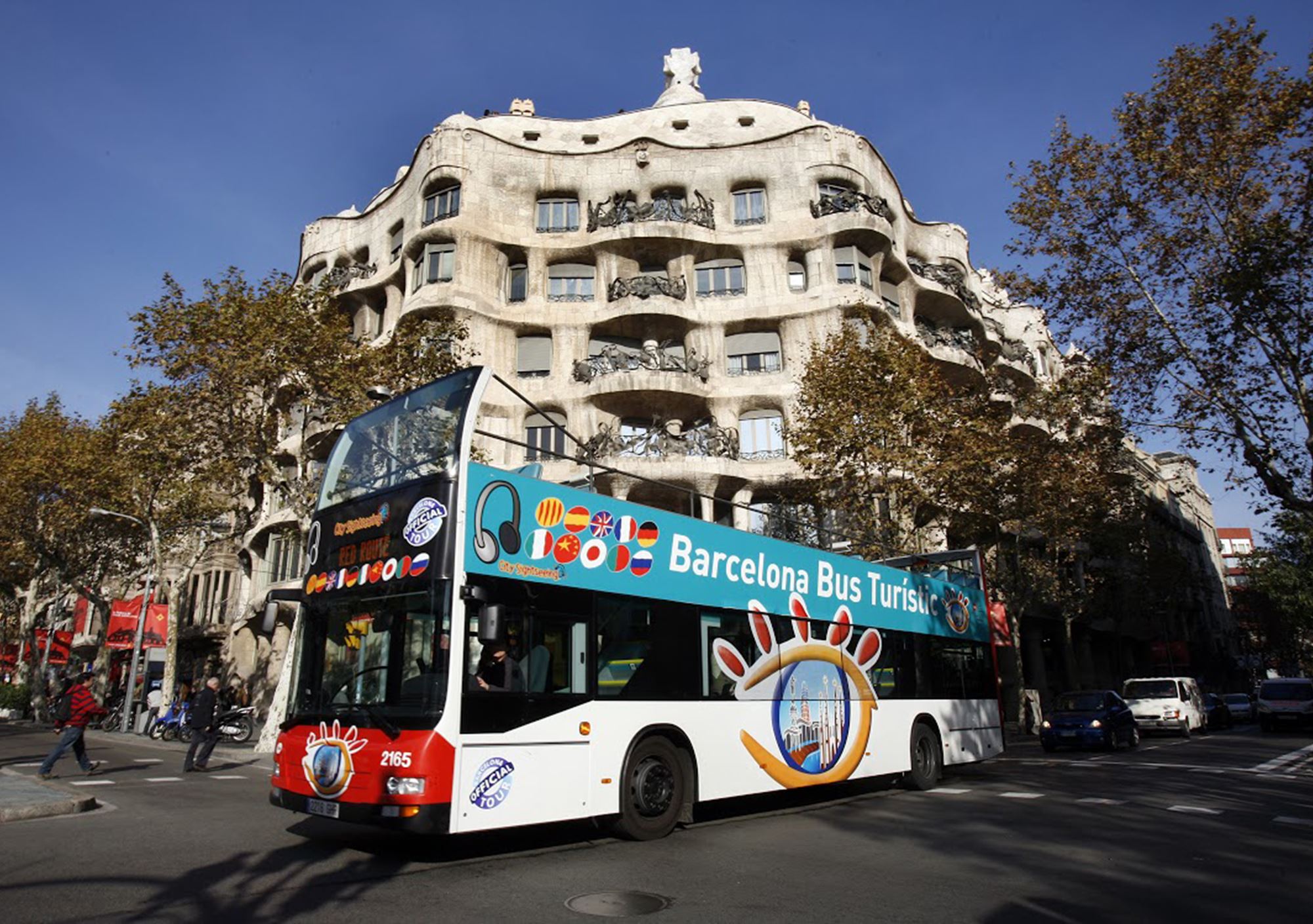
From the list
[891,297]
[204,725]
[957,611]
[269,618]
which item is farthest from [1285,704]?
[269,618]

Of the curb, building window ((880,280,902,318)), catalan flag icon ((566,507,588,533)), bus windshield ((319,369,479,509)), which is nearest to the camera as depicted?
bus windshield ((319,369,479,509))

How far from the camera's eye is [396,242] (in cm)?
3472

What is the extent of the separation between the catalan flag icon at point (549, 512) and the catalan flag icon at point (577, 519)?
9 centimetres

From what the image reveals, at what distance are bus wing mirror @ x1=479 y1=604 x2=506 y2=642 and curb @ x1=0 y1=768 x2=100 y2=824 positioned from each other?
258 inches

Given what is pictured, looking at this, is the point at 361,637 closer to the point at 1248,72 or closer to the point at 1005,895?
the point at 1005,895

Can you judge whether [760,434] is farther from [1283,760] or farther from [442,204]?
[1283,760]

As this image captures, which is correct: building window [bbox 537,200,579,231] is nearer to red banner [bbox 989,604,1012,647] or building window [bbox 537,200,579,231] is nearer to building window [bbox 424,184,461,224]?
building window [bbox 424,184,461,224]

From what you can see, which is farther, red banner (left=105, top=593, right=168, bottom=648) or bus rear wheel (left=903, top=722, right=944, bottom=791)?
red banner (left=105, top=593, right=168, bottom=648)

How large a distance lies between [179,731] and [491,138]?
2412cm

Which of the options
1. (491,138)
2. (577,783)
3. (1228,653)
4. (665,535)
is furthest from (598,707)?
(1228,653)

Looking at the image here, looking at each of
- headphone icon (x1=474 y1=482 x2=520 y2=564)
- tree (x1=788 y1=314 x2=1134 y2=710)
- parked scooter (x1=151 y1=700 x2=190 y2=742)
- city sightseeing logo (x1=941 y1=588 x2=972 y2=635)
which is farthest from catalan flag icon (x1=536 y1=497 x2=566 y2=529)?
parked scooter (x1=151 y1=700 x2=190 y2=742)

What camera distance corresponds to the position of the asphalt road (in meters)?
5.79

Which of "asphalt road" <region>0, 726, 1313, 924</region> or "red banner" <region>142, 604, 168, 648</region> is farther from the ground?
"red banner" <region>142, 604, 168, 648</region>

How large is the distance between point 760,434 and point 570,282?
9.64m
